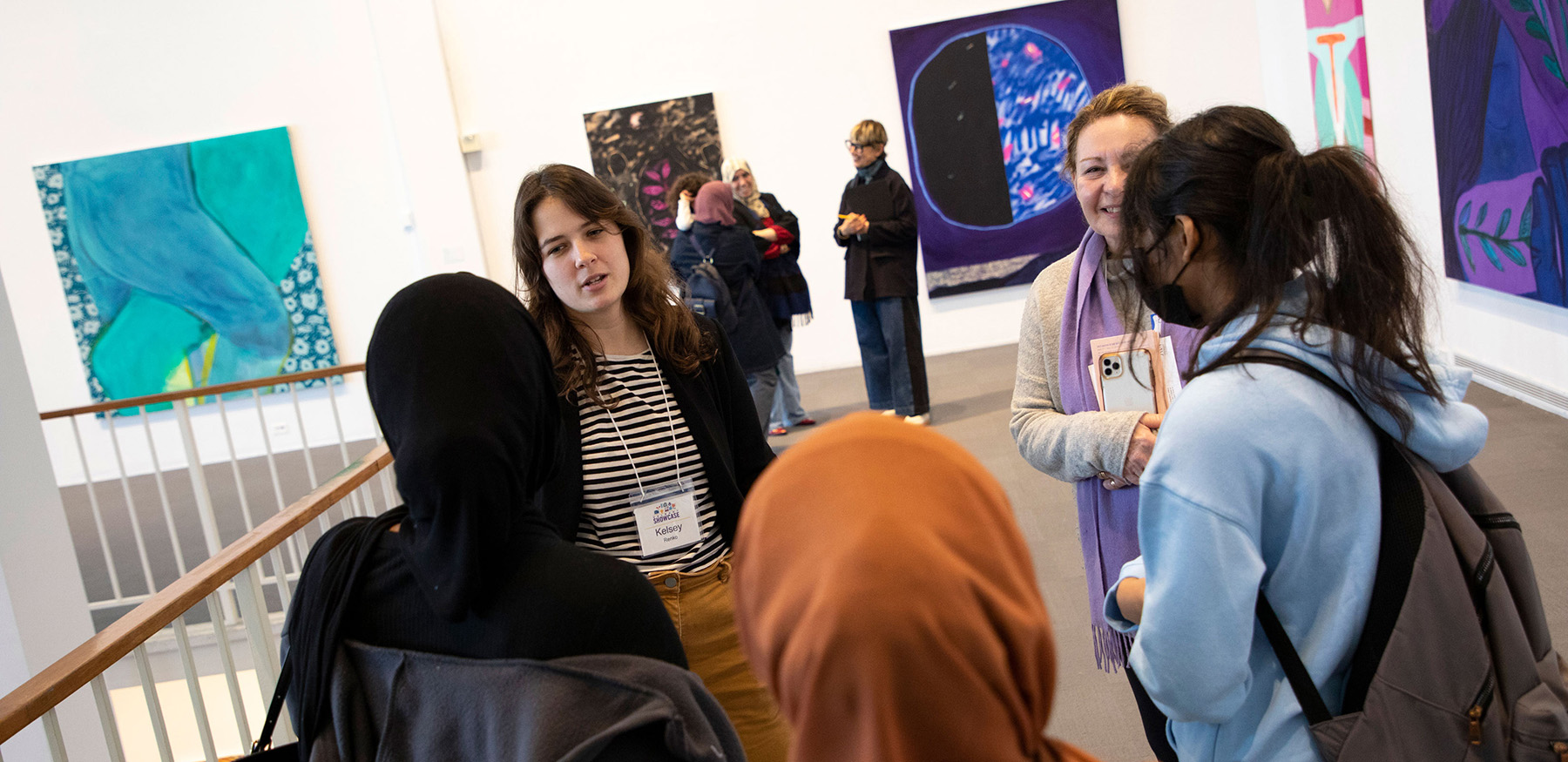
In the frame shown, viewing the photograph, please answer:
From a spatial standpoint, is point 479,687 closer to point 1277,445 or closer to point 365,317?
point 1277,445

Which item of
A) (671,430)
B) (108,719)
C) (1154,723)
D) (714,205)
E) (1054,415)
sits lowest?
(1154,723)

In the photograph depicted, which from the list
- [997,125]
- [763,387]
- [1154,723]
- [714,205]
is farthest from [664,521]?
[997,125]

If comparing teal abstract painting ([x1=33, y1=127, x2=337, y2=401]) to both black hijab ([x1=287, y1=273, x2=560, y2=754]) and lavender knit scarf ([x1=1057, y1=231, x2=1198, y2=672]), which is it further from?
black hijab ([x1=287, y1=273, x2=560, y2=754])

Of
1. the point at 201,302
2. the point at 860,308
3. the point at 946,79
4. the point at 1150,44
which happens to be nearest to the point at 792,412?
the point at 860,308

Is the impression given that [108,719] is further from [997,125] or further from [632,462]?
[997,125]

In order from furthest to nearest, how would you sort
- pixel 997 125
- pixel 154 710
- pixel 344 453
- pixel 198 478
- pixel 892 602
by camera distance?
pixel 997 125
pixel 344 453
pixel 198 478
pixel 154 710
pixel 892 602

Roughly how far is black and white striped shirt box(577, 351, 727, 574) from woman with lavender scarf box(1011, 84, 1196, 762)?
0.63 metres

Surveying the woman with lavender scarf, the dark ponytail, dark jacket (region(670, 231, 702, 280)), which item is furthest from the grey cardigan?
dark jacket (region(670, 231, 702, 280))

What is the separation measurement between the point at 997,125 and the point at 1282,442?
23.3ft

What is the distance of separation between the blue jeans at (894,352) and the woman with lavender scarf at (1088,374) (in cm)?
371

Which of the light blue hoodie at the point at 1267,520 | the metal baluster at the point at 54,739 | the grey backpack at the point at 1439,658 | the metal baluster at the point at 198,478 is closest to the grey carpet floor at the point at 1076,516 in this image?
the light blue hoodie at the point at 1267,520

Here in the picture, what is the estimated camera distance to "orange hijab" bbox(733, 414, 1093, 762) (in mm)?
453

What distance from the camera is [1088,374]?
173cm

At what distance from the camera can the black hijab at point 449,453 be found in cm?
94
